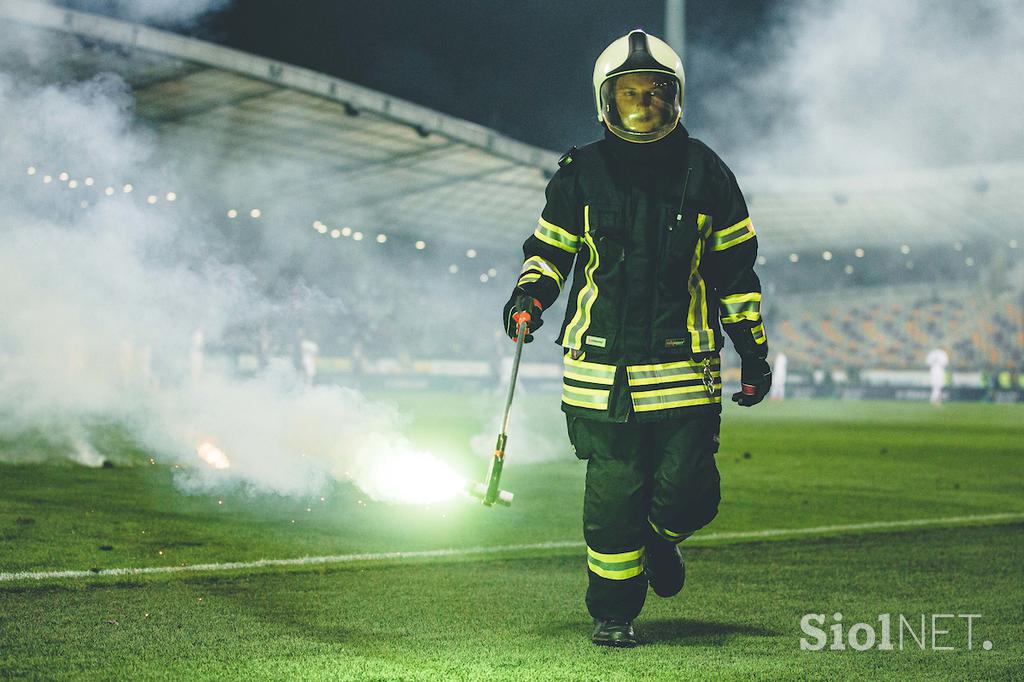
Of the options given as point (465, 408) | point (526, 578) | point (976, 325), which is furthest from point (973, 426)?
point (976, 325)

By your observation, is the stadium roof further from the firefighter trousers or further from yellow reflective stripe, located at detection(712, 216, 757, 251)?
the firefighter trousers

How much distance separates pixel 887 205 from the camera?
35062 mm

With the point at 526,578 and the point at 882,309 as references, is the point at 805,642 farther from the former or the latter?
the point at 882,309

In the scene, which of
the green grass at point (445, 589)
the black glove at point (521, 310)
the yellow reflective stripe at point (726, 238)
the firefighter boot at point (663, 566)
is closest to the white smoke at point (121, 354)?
the green grass at point (445, 589)

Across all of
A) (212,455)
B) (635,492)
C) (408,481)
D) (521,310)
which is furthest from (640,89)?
(212,455)

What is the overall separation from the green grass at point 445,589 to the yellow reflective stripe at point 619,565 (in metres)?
0.26

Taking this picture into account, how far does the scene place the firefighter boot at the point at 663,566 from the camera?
414cm

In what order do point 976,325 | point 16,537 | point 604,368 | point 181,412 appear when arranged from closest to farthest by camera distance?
point 604,368, point 16,537, point 181,412, point 976,325

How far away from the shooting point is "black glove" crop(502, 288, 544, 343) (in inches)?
160

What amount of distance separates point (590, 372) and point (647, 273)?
0.41 meters

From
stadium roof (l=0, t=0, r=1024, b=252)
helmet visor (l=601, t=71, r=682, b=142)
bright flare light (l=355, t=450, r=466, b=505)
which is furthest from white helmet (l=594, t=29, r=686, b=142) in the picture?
stadium roof (l=0, t=0, r=1024, b=252)

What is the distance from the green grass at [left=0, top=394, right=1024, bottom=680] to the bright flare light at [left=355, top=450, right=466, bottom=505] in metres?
0.19

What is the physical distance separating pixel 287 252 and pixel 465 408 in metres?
11.3

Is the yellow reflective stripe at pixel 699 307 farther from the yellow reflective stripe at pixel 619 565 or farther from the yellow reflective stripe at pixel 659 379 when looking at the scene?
the yellow reflective stripe at pixel 619 565
